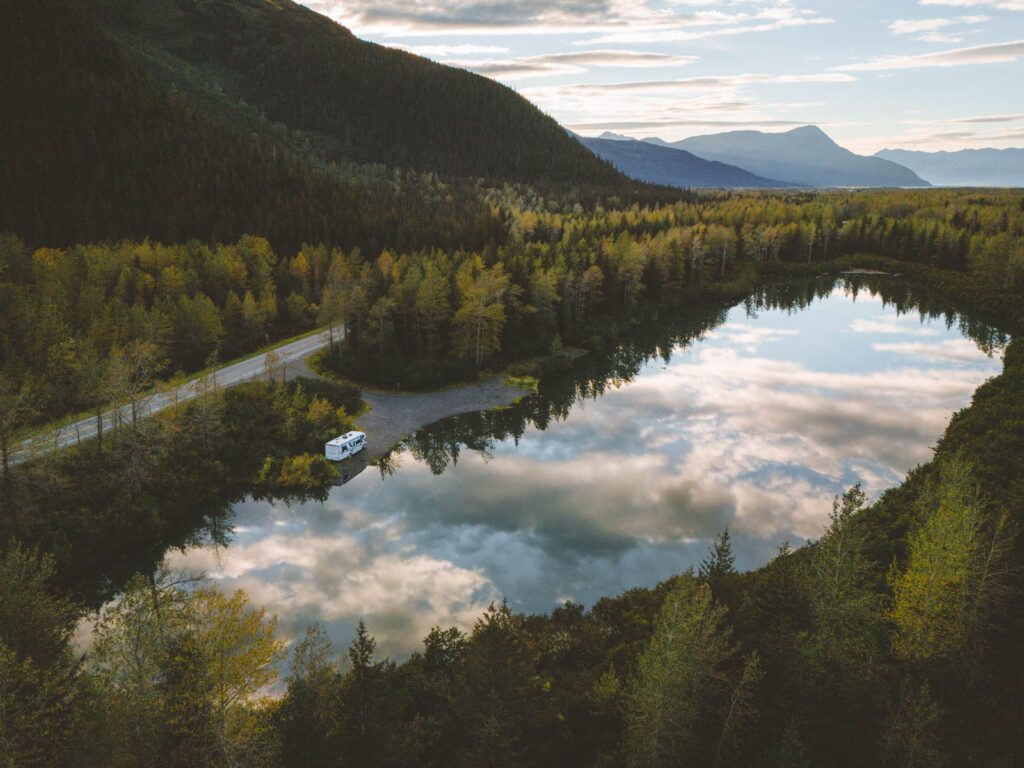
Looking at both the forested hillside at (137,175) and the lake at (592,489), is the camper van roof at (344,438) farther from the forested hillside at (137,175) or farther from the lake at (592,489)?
the forested hillside at (137,175)

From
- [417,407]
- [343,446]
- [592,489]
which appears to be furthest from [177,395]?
[592,489]

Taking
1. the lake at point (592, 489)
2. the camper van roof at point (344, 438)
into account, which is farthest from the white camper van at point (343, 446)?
the lake at point (592, 489)

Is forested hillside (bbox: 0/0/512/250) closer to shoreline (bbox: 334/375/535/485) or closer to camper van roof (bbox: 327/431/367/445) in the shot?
shoreline (bbox: 334/375/535/485)

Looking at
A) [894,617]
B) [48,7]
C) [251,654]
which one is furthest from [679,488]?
[48,7]

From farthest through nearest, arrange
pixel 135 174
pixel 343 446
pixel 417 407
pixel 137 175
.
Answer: pixel 137 175 → pixel 135 174 → pixel 417 407 → pixel 343 446

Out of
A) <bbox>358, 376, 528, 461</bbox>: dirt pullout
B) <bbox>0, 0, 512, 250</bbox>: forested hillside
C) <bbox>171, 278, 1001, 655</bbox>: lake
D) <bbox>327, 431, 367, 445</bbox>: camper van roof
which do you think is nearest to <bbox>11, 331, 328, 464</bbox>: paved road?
<bbox>358, 376, 528, 461</bbox>: dirt pullout

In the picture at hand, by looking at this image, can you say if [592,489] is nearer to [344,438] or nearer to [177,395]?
[344,438]
